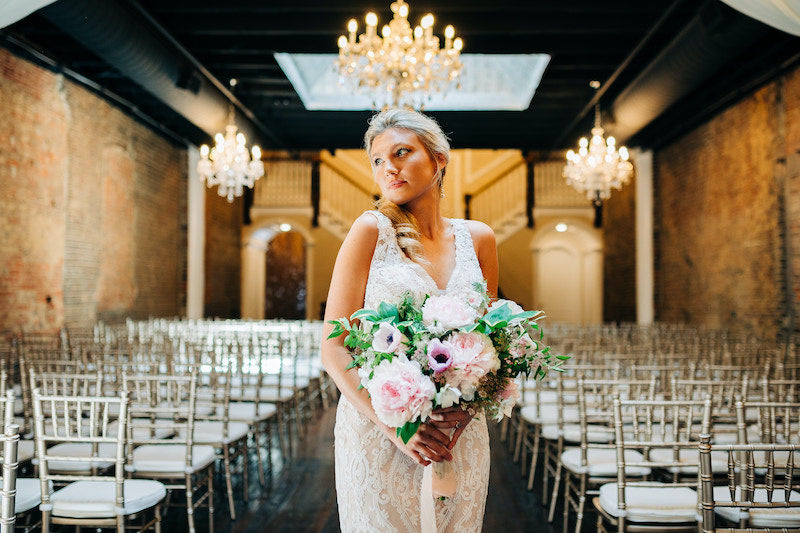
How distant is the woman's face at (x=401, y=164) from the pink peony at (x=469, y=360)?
481mm

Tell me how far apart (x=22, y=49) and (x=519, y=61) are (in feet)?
26.8

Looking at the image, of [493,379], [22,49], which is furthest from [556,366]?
[22,49]

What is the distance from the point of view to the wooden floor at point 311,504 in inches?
147

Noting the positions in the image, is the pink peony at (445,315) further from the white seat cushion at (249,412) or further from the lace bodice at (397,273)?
the white seat cushion at (249,412)

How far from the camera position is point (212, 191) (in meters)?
12.9

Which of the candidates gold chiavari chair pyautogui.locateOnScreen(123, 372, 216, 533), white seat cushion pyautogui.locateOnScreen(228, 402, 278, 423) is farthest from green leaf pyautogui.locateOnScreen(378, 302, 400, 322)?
white seat cushion pyautogui.locateOnScreen(228, 402, 278, 423)

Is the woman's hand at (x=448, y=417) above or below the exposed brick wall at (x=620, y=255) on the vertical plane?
below

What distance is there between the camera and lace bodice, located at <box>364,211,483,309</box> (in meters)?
1.53

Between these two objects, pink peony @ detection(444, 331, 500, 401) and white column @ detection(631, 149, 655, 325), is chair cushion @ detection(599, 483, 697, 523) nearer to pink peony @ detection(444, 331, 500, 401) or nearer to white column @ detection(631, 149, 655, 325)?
pink peony @ detection(444, 331, 500, 401)

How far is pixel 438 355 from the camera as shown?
4.08 feet

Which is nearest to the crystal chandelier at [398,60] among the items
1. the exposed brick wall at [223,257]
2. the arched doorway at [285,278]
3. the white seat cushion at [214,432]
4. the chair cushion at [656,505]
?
the white seat cushion at [214,432]

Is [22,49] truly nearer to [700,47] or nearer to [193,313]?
[193,313]

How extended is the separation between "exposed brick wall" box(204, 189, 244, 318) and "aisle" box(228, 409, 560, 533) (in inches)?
318

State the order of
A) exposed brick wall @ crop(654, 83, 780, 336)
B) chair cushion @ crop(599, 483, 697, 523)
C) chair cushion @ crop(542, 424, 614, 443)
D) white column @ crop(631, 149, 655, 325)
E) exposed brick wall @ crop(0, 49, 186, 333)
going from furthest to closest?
white column @ crop(631, 149, 655, 325)
exposed brick wall @ crop(654, 83, 780, 336)
exposed brick wall @ crop(0, 49, 186, 333)
chair cushion @ crop(542, 424, 614, 443)
chair cushion @ crop(599, 483, 697, 523)
